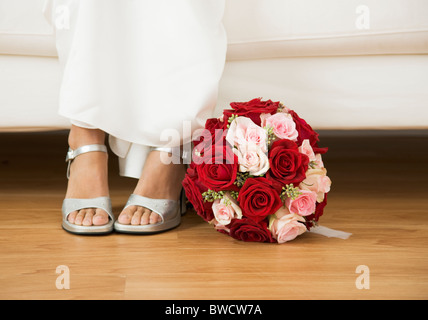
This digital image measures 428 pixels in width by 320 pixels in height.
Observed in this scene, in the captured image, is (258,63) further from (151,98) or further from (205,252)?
(205,252)

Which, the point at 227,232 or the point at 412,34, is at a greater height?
the point at 412,34

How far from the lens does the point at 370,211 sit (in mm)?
1275

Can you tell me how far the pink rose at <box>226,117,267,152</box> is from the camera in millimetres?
996

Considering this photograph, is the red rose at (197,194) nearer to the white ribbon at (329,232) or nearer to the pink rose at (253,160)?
the pink rose at (253,160)

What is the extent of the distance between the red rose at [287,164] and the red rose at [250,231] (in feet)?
0.30

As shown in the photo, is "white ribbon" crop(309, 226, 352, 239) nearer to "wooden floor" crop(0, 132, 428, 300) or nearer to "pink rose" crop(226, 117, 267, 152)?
"wooden floor" crop(0, 132, 428, 300)

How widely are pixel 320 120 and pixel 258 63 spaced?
0.21 metres

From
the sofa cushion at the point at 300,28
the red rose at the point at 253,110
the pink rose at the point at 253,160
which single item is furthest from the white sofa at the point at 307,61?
the pink rose at the point at 253,160

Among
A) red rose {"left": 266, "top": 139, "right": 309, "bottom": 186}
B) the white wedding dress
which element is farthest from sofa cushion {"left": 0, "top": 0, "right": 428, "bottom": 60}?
red rose {"left": 266, "top": 139, "right": 309, "bottom": 186}

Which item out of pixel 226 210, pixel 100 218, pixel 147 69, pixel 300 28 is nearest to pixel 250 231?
pixel 226 210

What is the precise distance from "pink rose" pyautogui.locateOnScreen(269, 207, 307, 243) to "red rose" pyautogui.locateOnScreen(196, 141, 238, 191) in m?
0.10

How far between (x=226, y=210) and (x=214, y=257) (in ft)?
0.32
